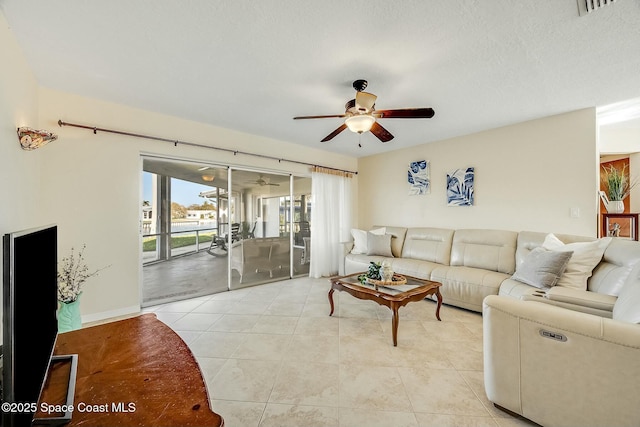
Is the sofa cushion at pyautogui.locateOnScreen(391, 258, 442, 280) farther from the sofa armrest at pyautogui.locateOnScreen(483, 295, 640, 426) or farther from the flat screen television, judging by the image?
the flat screen television

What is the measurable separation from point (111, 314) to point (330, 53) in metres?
3.45

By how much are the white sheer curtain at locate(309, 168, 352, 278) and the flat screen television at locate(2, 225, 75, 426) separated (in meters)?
3.82

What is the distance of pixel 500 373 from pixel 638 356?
1.92 feet

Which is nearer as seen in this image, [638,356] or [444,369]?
[638,356]

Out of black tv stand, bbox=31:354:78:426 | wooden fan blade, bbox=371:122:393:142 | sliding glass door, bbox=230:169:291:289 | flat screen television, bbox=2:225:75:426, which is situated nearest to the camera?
flat screen television, bbox=2:225:75:426

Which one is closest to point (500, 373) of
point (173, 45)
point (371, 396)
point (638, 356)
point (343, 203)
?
point (638, 356)

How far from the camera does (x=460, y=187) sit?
3977 mm

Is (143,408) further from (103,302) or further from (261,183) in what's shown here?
(261,183)

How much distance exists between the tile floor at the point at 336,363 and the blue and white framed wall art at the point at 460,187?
1654mm

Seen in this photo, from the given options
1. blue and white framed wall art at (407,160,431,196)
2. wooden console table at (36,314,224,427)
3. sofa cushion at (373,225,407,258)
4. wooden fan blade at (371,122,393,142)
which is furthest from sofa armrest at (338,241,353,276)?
wooden console table at (36,314,224,427)

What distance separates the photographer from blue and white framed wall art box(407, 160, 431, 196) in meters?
4.37

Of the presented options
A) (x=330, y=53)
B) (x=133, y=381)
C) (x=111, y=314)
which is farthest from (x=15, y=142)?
(x=330, y=53)

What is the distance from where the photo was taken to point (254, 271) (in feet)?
14.1

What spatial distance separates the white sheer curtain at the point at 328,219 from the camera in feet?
15.4
